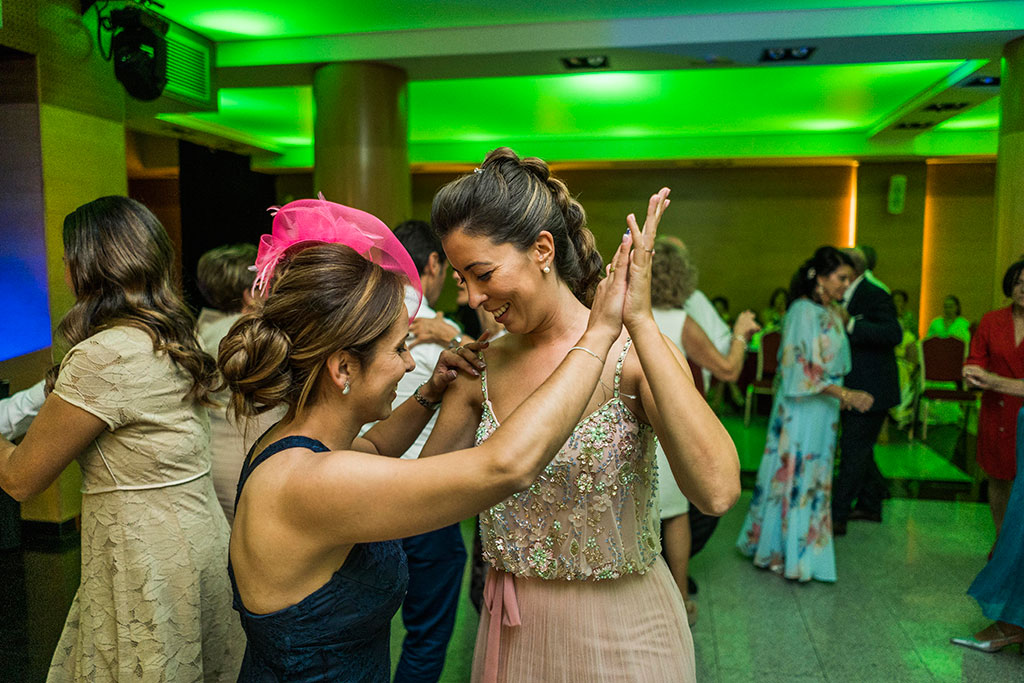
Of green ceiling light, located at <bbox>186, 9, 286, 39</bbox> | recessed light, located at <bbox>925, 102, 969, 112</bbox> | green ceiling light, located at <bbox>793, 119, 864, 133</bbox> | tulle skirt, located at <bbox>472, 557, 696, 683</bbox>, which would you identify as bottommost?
tulle skirt, located at <bbox>472, 557, 696, 683</bbox>

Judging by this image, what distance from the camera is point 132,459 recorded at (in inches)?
73.0

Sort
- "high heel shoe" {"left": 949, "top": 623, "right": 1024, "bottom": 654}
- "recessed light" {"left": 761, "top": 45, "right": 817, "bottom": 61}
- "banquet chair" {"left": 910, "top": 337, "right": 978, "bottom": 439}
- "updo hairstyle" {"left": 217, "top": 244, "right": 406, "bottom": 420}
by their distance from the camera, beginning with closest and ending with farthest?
"updo hairstyle" {"left": 217, "top": 244, "right": 406, "bottom": 420} < "high heel shoe" {"left": 949, "top": 623, "right": 1024, "bottom": 654} < "recessed light" {"left": 761, "top": 45, "right": 817, "bottom": 61} < "banquet chair" {"left": 910, "top": 337, "right": 978, "bottom": 439}

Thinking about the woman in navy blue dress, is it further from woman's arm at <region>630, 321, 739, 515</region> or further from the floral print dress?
the floral print dress

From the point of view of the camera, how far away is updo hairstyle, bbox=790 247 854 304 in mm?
4035

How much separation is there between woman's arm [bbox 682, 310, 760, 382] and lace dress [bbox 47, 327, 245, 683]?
2.15 meters

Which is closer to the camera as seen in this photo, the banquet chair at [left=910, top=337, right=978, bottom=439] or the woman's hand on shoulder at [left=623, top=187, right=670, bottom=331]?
the woman's hand on shoulder at [left=623, top=187, right=670, bottom=331]

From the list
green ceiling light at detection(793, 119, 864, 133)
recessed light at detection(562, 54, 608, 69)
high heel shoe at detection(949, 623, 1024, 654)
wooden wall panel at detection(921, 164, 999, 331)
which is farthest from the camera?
wooden wall panel at detection(921, 164, 999, 331)

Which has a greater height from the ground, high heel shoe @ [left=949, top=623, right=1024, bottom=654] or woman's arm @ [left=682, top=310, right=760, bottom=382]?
woman's arm @ [left=682, top=310, right=760, bottom=382]

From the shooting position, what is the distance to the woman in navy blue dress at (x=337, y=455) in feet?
3.84

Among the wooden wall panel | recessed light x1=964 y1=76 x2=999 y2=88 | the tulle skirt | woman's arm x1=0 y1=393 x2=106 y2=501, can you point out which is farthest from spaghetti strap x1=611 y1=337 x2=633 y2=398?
the wooden wall panel

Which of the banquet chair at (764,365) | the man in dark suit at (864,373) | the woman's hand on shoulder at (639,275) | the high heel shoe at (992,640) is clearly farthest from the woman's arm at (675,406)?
the banquet chair at (764,365)

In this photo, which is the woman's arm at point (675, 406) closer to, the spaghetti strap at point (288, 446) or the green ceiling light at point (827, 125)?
the spaghetti strap at point (288, 446)

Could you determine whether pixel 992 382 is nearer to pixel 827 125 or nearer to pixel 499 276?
pixel 499 276

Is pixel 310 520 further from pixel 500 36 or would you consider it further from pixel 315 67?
pixel 315 67
